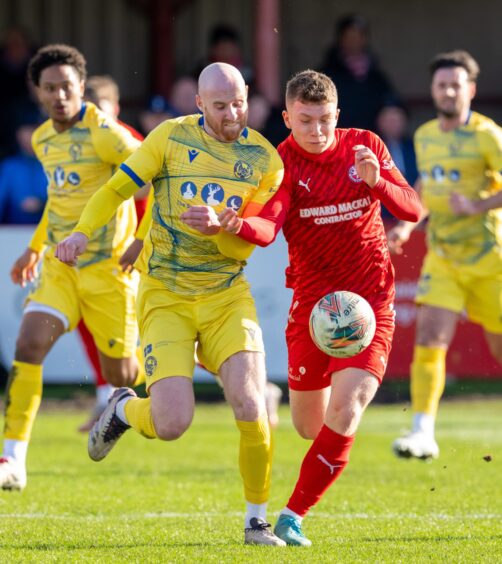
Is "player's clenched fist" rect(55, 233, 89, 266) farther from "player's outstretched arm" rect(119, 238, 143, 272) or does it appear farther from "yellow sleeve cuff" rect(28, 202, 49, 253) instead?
"yellow sleeve cuff" rect(28, 202, 49, 253)

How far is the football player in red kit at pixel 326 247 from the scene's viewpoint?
21.1 ft

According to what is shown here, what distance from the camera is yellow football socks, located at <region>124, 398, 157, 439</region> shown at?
21.6 feet

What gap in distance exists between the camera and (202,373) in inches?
526

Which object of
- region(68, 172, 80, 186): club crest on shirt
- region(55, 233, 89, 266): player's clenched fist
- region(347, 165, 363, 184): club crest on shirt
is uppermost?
region(347, 165, 363, 184): club crest on shirt

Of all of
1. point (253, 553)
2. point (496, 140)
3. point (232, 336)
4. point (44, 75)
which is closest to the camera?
point (253, 553)

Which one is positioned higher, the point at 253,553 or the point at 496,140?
the point at 496,140

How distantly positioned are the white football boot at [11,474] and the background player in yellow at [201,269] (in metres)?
1.20

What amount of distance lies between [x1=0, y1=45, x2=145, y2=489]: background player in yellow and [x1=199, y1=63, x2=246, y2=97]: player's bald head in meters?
1.74

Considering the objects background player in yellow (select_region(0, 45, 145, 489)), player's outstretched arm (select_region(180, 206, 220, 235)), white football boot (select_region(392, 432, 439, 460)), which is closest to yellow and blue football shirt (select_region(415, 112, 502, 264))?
white football boot (select_region(392, 432, 439, 460))

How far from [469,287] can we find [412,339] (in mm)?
4271

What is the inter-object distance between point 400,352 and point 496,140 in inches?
184

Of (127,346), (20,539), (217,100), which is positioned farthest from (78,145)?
(20,539)

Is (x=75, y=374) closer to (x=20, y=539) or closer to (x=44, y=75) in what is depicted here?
(x=44, y=75)

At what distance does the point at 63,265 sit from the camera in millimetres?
8336
